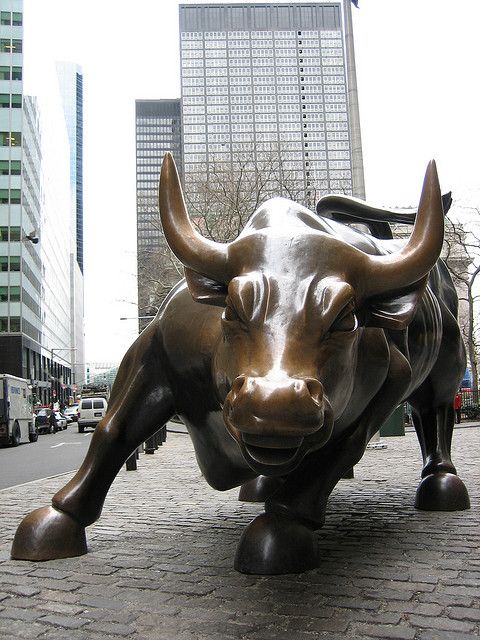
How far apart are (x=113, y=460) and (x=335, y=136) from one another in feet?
116

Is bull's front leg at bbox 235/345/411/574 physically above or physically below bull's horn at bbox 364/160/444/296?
below

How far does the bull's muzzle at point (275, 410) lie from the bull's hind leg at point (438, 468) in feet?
10.5

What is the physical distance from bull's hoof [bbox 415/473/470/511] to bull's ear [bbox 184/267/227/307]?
10.3ft

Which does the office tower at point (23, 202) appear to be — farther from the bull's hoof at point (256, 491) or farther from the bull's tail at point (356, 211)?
the bull's tail at point (356, 211)

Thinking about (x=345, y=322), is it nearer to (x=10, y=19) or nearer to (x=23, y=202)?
(x=23, y=202)

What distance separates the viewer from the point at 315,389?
7.95ft

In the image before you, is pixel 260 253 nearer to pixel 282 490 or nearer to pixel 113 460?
pixel 282 490

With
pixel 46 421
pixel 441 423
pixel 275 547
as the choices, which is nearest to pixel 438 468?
pixel 441 423

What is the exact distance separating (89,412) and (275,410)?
34154mm

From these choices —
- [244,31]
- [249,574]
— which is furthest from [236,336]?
[244,31]

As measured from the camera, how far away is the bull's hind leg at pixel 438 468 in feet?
17.1

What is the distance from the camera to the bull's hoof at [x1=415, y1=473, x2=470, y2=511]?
520 centimetres

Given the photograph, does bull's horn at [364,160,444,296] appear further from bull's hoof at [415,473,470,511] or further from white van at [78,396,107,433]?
white van at [78,396,107,433]

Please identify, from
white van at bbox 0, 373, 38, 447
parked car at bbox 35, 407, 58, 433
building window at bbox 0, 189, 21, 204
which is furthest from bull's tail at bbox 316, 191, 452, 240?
building window at bbox 0, 189, 21, 204
